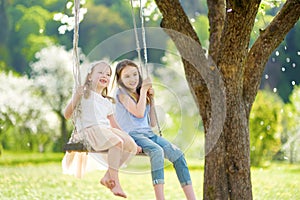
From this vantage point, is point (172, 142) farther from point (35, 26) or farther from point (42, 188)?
point (35, 26)

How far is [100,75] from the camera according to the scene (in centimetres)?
379

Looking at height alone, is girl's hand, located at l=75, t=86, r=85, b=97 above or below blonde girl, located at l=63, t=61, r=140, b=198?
above

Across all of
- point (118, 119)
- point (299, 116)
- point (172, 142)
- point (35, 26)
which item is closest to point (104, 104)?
point (118, 119)

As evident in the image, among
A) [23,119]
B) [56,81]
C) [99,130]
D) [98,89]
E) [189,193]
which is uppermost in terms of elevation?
[56,81]

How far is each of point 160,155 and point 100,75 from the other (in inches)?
22.1

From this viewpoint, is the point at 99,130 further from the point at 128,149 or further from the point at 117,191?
the point at 117,191

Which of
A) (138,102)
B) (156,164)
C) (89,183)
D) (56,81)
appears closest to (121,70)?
(138,102)

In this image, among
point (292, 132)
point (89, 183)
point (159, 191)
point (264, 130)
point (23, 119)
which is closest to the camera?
point (159, 191)

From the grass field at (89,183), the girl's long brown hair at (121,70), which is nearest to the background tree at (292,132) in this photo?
the grass field at (89,183)

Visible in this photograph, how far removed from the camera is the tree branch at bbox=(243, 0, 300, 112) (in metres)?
4.19

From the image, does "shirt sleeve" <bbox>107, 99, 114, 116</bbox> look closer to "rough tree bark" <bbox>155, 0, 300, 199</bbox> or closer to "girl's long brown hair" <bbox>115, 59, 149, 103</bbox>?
"girl's long brown hair" <bbox>115, 59, 149, 103</bbox>

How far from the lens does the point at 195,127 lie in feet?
13.0

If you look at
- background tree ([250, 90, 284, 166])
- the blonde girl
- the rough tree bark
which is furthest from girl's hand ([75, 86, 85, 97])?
background tree ([250, 90, 284, 166])

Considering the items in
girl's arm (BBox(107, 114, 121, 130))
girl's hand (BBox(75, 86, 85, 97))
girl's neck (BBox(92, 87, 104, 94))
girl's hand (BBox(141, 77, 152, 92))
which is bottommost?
girl's arm (BBox(107, 114, 121, 130))
